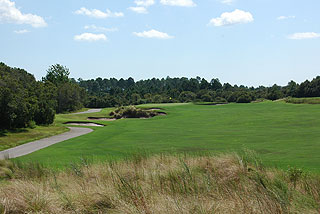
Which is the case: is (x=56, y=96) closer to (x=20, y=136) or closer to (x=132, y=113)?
(x=132, y=113)

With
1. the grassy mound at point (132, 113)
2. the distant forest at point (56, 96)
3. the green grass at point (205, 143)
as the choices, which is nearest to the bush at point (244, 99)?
the distant forest at point (56, 96)

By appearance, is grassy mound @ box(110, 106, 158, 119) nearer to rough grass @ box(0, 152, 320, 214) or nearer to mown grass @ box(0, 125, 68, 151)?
mown grass @ box(0, 125, 68, 151)

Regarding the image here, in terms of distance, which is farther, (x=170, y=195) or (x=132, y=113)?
(x=132, y=113)

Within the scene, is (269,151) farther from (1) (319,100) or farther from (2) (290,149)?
(1) (319,100)

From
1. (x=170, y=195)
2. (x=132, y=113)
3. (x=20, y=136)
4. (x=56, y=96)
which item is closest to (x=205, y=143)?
(x=170, y=195)

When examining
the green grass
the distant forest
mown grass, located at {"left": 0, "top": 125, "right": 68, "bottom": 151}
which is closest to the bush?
the distant forest

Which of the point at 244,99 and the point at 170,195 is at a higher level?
the point at 244,99

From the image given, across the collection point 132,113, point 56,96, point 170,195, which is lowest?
point 132,113

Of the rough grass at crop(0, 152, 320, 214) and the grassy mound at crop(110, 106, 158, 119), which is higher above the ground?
the rough grass at crop(0, 152, 320, 214)

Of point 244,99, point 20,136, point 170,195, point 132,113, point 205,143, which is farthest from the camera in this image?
point 244,99

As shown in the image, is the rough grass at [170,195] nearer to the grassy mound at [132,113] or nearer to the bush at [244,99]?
the grassy mound at [132,113]

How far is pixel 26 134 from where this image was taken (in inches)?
1339

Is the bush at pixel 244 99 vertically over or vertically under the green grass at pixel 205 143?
over

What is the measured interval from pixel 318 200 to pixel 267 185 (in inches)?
34.2
